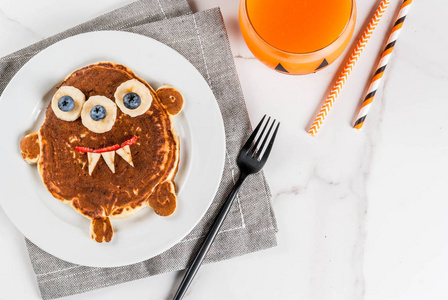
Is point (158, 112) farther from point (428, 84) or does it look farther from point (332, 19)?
point (428, 84)

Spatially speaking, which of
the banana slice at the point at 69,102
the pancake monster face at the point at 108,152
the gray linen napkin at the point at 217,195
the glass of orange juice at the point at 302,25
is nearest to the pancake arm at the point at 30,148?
the pancake monster face at the point at 108,152

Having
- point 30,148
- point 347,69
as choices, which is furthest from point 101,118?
point 347,69

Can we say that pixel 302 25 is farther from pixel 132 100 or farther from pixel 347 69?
pixel 132 100

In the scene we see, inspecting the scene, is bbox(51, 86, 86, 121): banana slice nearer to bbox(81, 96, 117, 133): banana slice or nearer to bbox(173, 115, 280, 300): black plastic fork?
bbox(81, 96, 117, 133): banana slice

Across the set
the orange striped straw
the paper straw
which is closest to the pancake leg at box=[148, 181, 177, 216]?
the orange striped straw

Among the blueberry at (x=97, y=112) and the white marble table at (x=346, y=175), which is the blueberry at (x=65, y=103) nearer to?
the blueberry at (x=97, y=112)

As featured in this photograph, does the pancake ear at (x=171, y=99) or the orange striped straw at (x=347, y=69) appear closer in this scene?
the pancake ear at (x=171, y=99)
